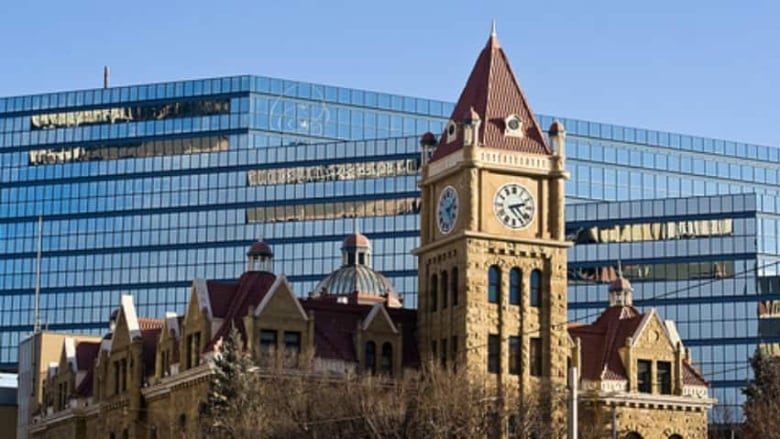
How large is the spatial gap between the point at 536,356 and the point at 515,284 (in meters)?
3.94

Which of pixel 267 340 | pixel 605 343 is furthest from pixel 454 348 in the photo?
pixel 605 343

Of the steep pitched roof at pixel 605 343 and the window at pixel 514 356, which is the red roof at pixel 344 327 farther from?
the steep pitched roof at pixel 605 343

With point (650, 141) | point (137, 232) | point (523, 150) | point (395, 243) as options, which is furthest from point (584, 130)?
point (523, 150)

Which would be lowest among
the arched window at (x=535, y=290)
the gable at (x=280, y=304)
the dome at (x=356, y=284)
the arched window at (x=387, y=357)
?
the arched window at (x=387, y=357)

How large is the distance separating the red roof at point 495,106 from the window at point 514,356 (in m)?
10.1

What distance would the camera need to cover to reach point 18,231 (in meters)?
182

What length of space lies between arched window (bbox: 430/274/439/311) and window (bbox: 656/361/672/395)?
44.7ft

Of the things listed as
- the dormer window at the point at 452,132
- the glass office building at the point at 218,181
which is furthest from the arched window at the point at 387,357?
the glass office building at the point at 218,181

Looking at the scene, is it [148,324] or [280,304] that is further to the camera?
[148,324]

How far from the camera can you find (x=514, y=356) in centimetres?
9988

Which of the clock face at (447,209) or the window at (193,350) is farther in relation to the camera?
the clock face at (447,209)

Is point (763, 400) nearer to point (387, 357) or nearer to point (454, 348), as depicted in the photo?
point (454, 348)

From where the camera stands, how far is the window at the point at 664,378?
10675cm

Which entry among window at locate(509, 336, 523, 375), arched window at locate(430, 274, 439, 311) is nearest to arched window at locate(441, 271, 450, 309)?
arched window at locate(430, 274, 439, 311)
